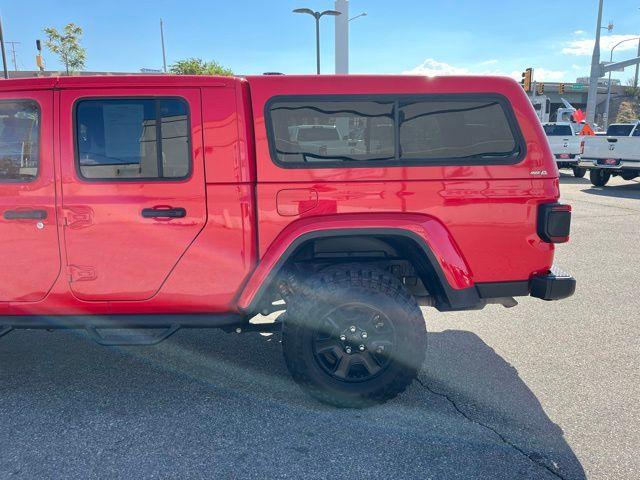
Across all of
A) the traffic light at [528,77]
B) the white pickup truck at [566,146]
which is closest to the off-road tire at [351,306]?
the white pickup truck at [566,146]

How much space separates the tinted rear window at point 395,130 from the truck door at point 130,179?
22.5 inches

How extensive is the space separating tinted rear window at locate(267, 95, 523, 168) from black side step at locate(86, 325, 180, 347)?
127cm

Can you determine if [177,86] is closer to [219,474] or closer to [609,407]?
[219,474]

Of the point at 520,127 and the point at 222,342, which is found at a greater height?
the point at 520,127

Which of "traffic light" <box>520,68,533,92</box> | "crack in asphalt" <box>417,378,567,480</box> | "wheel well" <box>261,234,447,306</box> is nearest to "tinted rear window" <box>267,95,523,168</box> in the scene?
"wheel well" <box>261,234,447,306</box>

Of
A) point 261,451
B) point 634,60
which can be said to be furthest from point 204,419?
point 634,60

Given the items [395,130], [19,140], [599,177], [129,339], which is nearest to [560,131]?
[599,177]

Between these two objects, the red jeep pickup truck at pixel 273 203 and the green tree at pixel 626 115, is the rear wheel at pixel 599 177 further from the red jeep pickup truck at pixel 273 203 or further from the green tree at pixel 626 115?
the green tree at pixel 626 115

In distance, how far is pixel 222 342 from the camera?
155 inches

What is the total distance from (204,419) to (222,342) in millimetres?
1109

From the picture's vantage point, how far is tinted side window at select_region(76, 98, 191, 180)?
2.79m

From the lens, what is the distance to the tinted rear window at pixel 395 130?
9.29 feet

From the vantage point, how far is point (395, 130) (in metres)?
2.88

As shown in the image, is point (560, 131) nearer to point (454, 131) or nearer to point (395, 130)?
point (454, 131)
